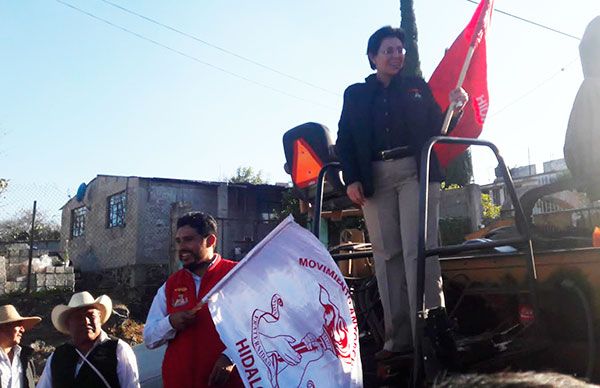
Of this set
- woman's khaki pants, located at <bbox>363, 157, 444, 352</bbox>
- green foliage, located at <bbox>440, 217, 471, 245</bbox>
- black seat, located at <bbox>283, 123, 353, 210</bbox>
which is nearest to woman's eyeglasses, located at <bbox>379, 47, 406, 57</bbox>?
woman's khaki pants, located at <bbox>363, 157, 444, 352</bbox>

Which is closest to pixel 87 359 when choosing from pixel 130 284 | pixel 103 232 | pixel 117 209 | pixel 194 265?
pixel 194 265

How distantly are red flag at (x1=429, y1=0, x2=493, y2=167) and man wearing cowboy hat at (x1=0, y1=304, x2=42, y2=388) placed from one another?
4.05 metres

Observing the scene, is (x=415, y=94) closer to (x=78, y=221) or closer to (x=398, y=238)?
(x=398, y=238)

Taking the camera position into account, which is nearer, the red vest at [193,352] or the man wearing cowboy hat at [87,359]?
the red vest at [193,352]

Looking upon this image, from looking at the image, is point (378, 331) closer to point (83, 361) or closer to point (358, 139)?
point (358, 139)

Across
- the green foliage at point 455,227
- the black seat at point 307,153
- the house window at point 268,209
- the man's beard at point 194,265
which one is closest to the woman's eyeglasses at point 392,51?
the man's beard at point 194,265

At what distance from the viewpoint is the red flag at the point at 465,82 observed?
5230 millimetres

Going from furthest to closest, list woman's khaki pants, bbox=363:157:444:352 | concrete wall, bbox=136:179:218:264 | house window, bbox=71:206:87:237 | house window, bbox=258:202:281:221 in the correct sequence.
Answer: house window, bbox=71:206:87:237, house window, bbox=258:202:281:221, concrete wall, bbox=136:179:218:264, woman's khaki pants, bbox=363:157:444:352

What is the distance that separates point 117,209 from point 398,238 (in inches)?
738

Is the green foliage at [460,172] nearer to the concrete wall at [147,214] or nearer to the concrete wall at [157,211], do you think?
the concrete wall at [147,214]

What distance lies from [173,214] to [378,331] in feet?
31.4

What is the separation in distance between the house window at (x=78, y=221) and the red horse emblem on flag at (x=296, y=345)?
23.3 meters

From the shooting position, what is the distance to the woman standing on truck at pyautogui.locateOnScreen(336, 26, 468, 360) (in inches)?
117

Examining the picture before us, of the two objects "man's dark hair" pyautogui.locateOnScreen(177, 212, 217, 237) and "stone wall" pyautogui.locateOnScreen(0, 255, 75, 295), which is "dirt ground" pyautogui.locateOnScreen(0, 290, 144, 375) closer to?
"stone wall" pyautogui.locateOnScreen(0, 255, 75, 295)
